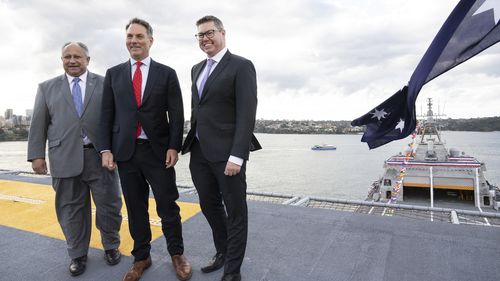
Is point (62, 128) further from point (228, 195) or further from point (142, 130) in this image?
point (228, 195)

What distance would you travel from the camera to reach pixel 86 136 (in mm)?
2424

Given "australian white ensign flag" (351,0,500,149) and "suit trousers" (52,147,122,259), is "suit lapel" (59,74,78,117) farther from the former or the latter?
"australian white ensign flag" (351,0,500,149)

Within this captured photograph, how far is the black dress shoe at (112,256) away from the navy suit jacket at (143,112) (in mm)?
807

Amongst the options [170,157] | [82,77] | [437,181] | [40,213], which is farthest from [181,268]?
[437,181]

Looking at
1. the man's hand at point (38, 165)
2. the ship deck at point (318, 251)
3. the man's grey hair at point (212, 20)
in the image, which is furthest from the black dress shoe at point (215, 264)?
the man's grey hair at point (212, 20)

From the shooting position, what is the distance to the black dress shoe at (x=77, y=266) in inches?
90.0

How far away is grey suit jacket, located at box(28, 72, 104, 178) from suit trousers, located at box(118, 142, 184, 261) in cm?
41

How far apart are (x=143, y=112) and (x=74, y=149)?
671 millimetres

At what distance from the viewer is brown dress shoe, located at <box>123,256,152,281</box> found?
2.16m

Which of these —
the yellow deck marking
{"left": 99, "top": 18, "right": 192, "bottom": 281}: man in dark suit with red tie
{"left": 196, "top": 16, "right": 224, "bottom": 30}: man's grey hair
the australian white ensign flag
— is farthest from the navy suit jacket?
the australian white ensign flag

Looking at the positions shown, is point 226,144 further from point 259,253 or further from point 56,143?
point 56,143

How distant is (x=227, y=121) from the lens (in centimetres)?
207

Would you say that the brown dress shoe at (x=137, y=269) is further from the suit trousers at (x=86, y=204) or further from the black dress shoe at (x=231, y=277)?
the black dress shoe at (x=231, y=277)

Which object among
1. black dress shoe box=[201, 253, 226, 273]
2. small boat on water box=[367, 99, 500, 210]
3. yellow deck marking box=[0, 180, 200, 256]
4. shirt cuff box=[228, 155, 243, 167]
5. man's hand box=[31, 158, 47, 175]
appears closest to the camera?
shirt cuff box=[228, 155, 243, 167]
